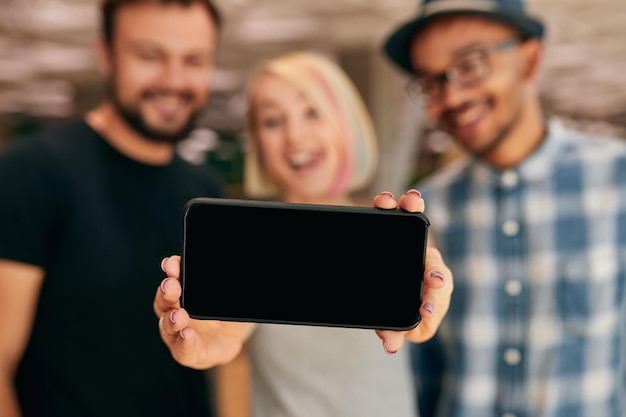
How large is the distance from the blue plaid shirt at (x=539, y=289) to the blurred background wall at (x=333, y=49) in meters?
3.68

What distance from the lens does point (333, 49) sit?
27.5 feet

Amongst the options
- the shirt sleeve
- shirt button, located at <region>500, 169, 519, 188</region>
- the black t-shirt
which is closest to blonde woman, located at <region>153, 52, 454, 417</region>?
the black t-shirt

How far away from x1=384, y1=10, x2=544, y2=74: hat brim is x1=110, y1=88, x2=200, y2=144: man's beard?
1.71 ft

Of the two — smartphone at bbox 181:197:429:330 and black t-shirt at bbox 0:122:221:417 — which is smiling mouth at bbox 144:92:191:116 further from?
smartphone at bbox 181:197:429:330

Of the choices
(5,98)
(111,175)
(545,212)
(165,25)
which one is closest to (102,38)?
(165,25)

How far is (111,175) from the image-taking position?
1.32m

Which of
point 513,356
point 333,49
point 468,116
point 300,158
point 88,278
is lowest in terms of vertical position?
point 333,49

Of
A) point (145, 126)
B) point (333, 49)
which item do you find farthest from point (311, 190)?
point (333, 49)

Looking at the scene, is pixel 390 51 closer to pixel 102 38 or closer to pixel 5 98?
pixel 102 38

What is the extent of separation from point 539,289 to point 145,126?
965 mm

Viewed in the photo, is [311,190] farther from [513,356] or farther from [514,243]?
[513,356]

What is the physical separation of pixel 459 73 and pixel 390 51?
0.27 metres

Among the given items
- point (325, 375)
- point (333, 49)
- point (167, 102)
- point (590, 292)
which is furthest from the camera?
point (333, 49)

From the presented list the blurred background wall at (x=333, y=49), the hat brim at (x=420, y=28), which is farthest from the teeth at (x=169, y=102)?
the blurred background wall at (x=333, y=49)
